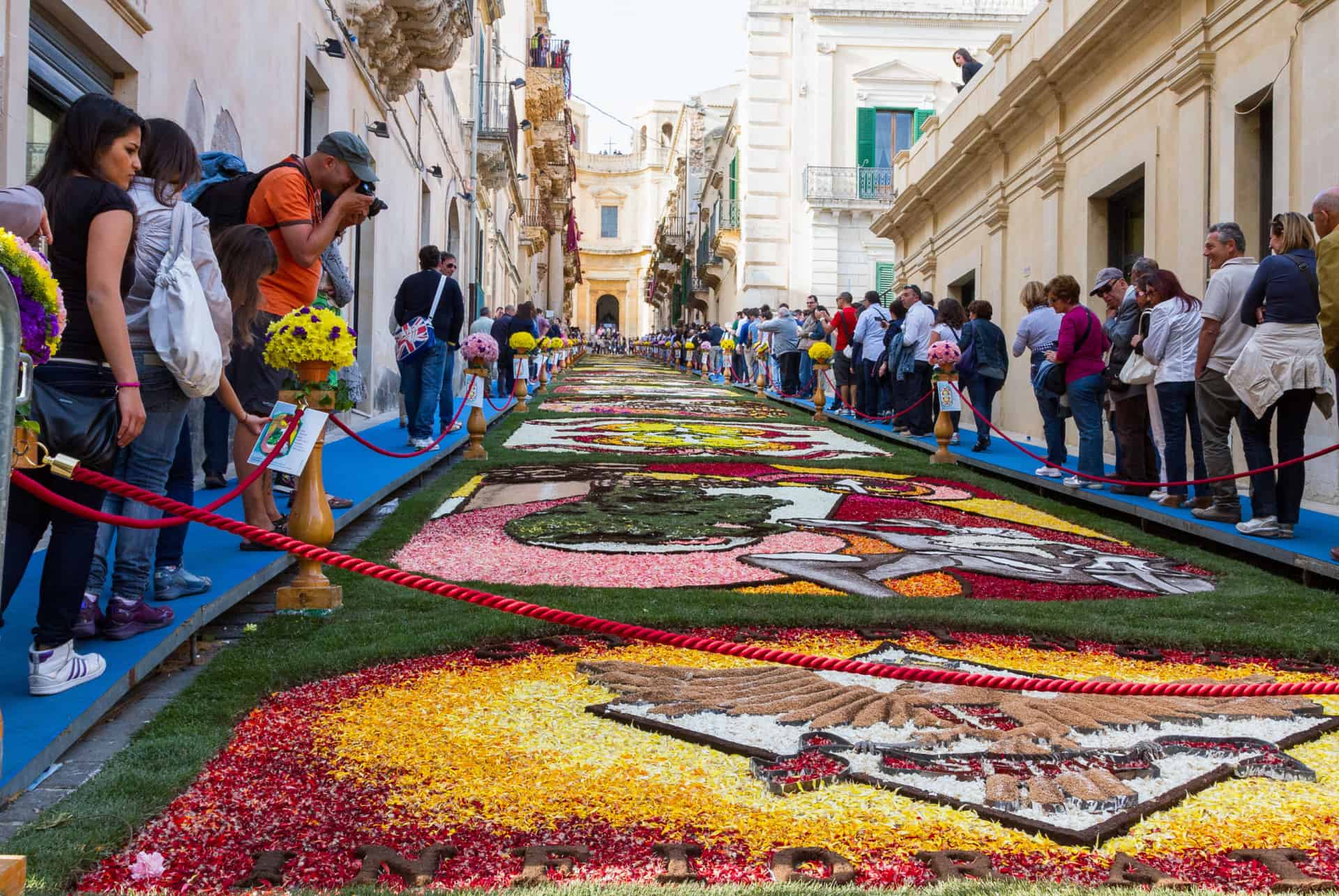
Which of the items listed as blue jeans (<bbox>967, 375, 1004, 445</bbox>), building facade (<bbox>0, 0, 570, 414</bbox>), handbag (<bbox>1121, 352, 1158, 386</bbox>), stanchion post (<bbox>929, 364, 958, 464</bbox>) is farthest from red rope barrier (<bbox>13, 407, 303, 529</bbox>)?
blue jeans (<bbox>967, 375, 1004, 445</bbox>)

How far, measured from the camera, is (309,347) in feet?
17.1

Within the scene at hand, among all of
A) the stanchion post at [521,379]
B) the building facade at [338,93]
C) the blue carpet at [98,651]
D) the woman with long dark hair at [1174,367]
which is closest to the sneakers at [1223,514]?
the woman with long dark hair at [1174,367]

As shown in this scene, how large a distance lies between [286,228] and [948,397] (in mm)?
7613

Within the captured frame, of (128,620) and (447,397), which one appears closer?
(128,620)

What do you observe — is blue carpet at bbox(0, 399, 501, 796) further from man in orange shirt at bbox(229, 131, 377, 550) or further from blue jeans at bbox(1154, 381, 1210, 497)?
blue jeans at bbox(1154, 381, 1210, 497)

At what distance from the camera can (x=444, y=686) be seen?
153 inches

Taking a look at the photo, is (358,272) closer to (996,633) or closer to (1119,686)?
(996,633)

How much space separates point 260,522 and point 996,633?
3.36m

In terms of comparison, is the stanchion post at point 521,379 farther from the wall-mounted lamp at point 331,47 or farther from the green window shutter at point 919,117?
the green window shutter at point 919,117

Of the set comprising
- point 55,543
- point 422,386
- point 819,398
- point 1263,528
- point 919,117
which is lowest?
point 1263,528

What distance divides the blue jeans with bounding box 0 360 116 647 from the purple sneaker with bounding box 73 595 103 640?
517mm

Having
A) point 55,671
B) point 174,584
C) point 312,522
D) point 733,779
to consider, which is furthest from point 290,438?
point 733,779

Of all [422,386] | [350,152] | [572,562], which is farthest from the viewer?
[422,386]

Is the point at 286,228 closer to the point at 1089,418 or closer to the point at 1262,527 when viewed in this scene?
the point at 1262,527
